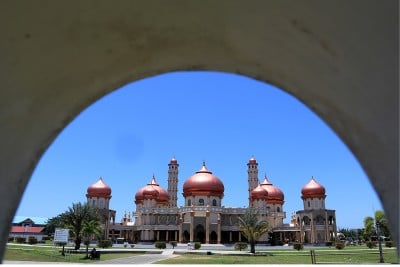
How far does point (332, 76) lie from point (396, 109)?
49 cm

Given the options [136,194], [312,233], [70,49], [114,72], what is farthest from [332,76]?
[136,194]

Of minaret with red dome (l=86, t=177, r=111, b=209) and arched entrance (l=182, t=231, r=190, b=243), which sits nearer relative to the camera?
arched entrance (l=182, t=231, r=190, b=243)

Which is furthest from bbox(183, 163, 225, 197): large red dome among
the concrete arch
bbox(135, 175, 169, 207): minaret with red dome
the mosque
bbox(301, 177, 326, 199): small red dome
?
the concrete arch

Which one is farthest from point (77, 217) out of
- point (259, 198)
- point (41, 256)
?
point (259, 198)

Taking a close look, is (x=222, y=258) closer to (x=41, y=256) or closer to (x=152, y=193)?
(x=41, y=256)

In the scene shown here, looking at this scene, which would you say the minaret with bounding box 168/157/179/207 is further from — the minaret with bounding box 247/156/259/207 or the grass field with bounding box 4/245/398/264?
the grass field with bounding box 4/245/398/264

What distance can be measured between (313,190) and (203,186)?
1926 cm

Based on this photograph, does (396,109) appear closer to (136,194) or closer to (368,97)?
(368,97)

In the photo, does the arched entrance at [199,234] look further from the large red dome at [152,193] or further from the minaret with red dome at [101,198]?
the minaret with red dome at [101,198]

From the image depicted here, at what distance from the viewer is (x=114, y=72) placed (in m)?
3.09

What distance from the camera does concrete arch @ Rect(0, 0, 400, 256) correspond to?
2.44 metres

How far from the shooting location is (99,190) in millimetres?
62875

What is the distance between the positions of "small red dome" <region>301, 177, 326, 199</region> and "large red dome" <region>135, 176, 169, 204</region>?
22806mm

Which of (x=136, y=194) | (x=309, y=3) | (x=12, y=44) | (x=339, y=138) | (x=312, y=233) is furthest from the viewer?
(x=136, y=194)
